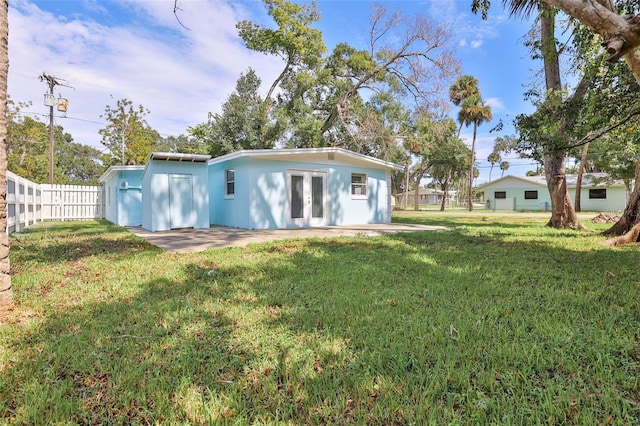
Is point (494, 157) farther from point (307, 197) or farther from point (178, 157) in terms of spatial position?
point (178, 157)

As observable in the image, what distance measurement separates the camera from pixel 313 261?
206 inches

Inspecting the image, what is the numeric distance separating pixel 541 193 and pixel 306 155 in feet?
95.1

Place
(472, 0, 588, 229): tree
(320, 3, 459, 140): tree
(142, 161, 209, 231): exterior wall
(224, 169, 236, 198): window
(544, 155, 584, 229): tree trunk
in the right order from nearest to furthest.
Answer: (472, 0, 588, 229): tree → (142, 161, 209, 231): exterior wall → (544, 155, 584, 229): tree trunk → (224, 169, 236, 198): window → (320, 3, 459, 140): tree

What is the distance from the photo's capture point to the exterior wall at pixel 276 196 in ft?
35.0

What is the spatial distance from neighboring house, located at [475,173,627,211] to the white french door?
2321cm

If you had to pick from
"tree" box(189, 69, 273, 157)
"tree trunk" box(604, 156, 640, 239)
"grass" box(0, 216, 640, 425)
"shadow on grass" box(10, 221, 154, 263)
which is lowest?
"grass" box(0, 216, 640, 425)

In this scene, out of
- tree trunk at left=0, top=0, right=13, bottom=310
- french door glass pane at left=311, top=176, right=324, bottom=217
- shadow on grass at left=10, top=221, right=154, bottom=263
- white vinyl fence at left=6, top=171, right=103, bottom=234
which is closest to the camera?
tree trunk at left=0, top=0, right=13, bottom=310

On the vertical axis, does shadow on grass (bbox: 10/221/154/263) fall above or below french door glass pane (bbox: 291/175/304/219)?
below

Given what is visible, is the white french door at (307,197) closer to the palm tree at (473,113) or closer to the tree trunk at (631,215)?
the tree trunk at (631,215)

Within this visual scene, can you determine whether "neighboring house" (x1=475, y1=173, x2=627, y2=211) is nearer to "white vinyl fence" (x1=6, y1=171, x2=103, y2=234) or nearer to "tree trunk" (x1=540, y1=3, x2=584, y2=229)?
"tree trunk" (x1=540, y1=3, x2=584, y2=229)

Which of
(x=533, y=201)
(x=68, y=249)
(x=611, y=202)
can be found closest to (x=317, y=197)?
(x=68, y=249)

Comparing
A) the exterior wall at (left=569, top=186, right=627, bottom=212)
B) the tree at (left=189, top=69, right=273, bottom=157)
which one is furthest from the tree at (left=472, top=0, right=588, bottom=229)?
the exterior wall at (left=569, top=186, right=627, bottom=212)

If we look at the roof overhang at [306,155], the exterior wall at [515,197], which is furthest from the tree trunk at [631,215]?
the exterior wall at [515,197]

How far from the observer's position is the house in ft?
33.2
